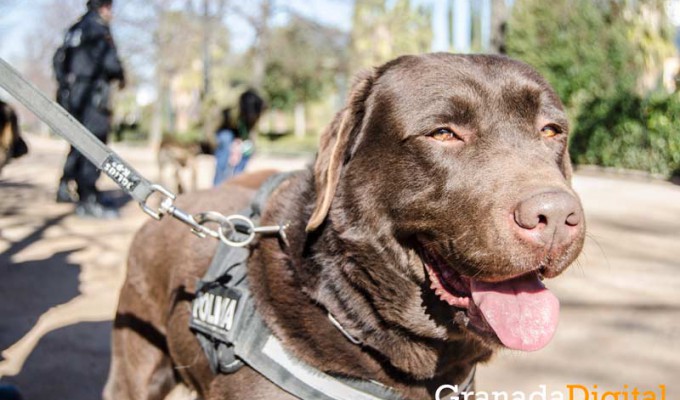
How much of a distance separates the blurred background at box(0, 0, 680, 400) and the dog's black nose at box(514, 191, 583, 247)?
0.76m

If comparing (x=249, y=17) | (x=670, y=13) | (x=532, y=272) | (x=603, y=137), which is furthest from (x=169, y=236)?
(x=249, y=17)

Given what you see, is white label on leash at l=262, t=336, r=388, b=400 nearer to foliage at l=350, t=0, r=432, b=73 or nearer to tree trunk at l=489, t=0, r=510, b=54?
tree trunk at l=489, t=0, r=510, b=54

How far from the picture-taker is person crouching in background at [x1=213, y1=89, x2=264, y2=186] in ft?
32.0

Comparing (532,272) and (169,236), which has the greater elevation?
(532,272)

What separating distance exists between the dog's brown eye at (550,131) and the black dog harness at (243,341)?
91cm

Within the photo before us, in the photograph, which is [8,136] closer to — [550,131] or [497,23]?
[550,131]

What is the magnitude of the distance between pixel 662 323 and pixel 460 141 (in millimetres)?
3548

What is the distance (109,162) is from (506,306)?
1.45 meters

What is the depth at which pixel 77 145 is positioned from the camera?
2.25 metres

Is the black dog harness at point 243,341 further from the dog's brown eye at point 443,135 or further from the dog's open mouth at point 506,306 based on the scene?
the dog's brown eye at point 443,135

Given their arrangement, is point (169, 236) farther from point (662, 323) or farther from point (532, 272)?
point (662, 323)

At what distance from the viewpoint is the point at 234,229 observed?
2.44 meters
